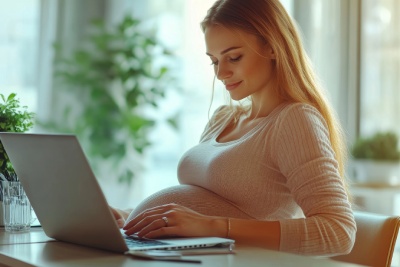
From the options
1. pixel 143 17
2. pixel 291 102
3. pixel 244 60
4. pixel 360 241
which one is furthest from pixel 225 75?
pixel 143 17

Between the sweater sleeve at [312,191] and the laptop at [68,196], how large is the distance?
23 cm

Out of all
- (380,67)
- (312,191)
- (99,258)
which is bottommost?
(99,258)

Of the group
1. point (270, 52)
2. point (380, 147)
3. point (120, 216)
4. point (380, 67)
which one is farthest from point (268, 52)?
point (380, 67)

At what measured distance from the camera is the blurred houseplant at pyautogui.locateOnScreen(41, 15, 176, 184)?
14.0 ft

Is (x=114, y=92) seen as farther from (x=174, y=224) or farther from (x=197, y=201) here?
(x=174, y=224)

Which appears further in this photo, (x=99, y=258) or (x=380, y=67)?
(x=380, y=67)

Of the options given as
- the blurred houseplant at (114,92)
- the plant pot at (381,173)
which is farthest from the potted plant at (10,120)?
the plant pot at (381,173)

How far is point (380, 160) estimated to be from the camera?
4.35m

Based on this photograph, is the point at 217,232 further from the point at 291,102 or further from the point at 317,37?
the point at 317,37

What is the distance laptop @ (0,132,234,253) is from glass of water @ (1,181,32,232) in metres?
0.13

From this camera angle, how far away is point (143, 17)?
14.8 feet

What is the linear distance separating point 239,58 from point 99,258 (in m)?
0.73

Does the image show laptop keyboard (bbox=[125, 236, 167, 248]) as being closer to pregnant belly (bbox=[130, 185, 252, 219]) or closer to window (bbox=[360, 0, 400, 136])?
pregnant belly (bbox=[130, 185, 252, 219])

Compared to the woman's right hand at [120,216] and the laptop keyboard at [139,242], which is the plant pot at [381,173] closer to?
the woman's right hand at [120,216]
